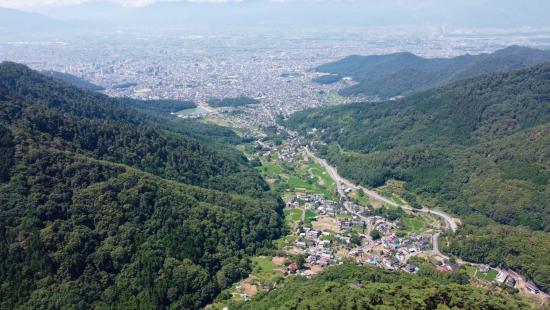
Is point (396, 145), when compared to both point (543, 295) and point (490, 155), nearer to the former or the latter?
point (490, 155)

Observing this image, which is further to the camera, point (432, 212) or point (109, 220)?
point (432, 212)

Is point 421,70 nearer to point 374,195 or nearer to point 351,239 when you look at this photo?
Answer: point 374,195

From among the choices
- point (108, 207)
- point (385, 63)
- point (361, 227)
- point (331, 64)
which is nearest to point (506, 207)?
point (361, 227)

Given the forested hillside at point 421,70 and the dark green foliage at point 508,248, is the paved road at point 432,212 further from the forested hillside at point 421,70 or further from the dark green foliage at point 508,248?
the forested hillside at point 421,70

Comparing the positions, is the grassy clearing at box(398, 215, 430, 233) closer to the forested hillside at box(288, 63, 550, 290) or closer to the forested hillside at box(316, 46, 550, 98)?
the forested hillside at box(288, 63, 550, 290)

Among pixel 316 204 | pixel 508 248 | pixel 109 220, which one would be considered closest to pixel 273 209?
pixel 316 204

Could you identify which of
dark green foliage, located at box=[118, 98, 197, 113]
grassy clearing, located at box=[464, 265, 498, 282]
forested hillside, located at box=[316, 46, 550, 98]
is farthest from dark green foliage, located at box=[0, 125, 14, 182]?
forested hillside, located at box=[316, 46, 550, 98]
